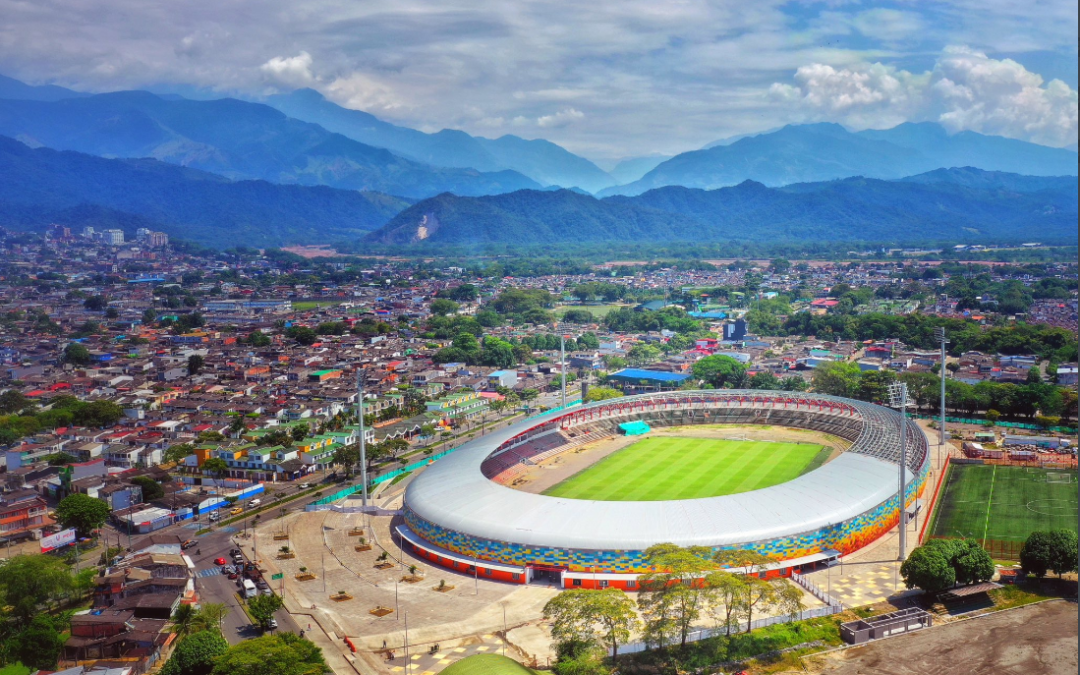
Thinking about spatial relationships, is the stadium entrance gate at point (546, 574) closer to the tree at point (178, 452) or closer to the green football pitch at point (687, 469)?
the green football pitch at point (687, 469)

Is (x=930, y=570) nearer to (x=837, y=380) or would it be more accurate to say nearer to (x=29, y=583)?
(x=29, y=583)

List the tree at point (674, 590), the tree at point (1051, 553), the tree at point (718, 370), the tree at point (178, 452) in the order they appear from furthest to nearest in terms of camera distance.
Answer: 1. the tree at point (718, 370)
2. the tree at point (178, 452)
3. the tree at point (1051, 553)
4. the tree at point (674, 590)

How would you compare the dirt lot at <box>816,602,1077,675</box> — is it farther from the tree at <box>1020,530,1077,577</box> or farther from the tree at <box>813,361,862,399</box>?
the tree at <box>813,361,862,399</box>

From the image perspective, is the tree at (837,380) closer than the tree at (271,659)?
No

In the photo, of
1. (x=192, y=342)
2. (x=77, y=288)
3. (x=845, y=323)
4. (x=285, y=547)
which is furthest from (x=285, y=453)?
(x=77, y=288)

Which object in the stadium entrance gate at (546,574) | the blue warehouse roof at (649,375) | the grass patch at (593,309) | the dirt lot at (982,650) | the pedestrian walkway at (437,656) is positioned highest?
the grass patch at (593,309)

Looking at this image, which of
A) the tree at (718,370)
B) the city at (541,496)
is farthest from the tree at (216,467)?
the tree at (718,370)

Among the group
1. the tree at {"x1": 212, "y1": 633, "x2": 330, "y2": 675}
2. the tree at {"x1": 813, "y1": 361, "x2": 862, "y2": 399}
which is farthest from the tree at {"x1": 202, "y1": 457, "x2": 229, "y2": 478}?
the tree at {"x1": 813, "y1": 361, "x2": 862, "y2": 399}

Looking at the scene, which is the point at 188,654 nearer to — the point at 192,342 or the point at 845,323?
the point at 192,342
